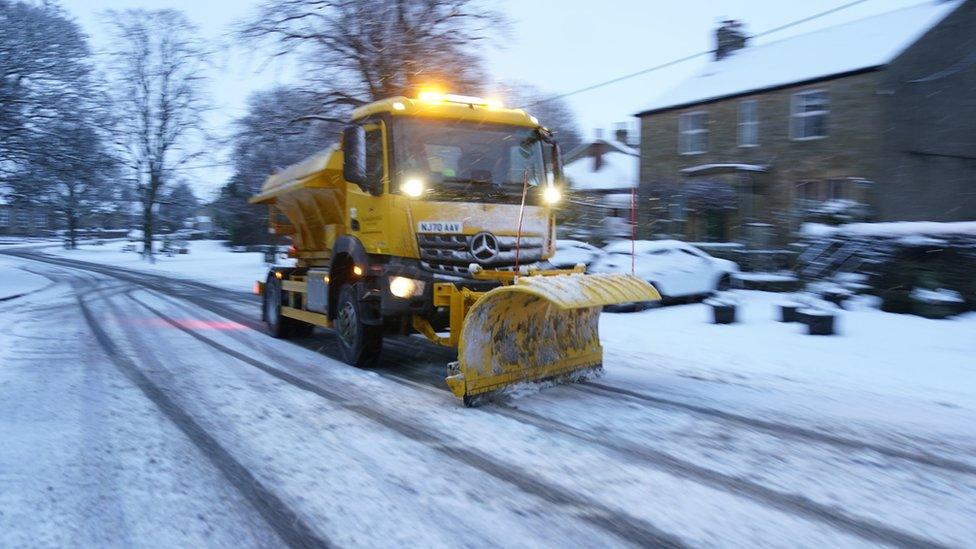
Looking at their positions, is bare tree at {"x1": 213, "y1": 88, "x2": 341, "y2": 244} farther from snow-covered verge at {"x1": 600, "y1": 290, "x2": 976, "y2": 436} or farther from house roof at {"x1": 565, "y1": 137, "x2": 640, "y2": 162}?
A: house roof at {"x1": 565, "y1": 137, "x2": 640, "y2": 162}

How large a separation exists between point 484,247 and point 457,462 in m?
2.95

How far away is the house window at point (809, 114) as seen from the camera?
22047 mm

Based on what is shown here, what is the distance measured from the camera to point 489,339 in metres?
6.17

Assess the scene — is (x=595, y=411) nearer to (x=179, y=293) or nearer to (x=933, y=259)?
(x=933, y=259)

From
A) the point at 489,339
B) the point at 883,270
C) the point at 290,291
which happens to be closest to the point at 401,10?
the point at 290,291

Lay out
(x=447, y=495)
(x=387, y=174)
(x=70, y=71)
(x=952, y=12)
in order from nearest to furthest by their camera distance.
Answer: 1. (x=447, y=495)
2. (x=387, y=174)
3. (x=70, y=71)
4. (x=952, y=12)

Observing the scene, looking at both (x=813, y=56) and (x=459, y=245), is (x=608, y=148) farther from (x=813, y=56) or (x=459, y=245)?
(x=459, y=245)

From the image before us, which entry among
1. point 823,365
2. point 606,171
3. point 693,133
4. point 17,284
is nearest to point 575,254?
point 823,365

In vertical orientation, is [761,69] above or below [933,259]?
above

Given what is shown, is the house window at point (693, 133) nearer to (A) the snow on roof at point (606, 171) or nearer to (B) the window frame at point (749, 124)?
(B) the window frame at point (749, 124)

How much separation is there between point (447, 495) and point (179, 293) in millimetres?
17898

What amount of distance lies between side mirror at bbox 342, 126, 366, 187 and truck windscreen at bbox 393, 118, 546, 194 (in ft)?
1.32

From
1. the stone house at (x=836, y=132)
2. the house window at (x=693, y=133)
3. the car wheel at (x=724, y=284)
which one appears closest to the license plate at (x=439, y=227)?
the car wheel at (x=724, y=284)

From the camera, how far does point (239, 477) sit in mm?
4332
